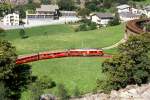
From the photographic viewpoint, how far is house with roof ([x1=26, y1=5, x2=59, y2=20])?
155125 millimetres

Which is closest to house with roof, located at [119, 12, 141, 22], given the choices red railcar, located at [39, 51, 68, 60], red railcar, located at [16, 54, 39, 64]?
red railcar, located at [39, 51, 68, 60]

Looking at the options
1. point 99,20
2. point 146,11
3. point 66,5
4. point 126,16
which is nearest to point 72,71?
point 99,20

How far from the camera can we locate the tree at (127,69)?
69.6 meters

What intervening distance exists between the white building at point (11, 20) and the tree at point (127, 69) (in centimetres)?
8245

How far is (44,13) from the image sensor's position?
157375mm

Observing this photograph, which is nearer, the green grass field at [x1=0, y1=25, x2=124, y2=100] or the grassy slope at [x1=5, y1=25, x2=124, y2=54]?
the green grass field at [x1=0, y1=25, x2=124, y2=100]

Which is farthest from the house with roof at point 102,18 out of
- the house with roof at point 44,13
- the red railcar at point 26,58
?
the red railcar at point 26,58

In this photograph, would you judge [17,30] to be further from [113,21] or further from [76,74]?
[76,74]

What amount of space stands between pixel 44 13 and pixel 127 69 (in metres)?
90.7

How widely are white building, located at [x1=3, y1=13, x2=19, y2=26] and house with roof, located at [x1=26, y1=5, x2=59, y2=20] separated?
455 centimetres

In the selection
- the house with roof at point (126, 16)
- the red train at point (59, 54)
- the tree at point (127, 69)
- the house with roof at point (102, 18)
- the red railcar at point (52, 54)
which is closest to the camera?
the tree at point (127, 69)

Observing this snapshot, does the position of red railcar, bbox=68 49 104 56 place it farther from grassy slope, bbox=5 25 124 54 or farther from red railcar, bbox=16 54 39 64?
grassy slope, bbox=5 25 124 54

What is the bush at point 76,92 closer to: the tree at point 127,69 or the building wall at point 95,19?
the tree at point 127,69

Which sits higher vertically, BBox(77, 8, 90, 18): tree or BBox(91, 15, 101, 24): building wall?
BBox(77, 8, 90, 18): tree
